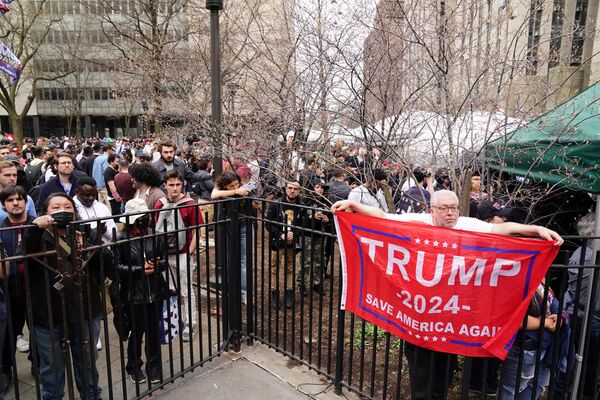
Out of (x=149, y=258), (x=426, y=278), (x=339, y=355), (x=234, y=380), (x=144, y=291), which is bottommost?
(x=234, y=380)

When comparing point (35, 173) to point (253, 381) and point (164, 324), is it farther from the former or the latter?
point (253, 381)

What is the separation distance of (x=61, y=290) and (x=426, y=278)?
97.3 inches

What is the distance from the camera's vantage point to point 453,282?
2787 millimetres

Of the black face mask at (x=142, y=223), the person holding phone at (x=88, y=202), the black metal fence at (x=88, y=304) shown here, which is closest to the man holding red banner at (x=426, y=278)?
the black metal fence at (x=88, y=304)

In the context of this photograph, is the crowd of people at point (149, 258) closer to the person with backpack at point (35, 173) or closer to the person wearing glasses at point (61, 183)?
the person wearing glasses at point (61, 183)

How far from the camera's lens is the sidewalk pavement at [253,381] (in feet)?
12.4

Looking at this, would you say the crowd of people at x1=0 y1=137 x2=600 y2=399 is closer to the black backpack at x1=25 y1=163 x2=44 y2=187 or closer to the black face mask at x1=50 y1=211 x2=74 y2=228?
the black face mask at x1=50 y1=211 x2=74 y2=228

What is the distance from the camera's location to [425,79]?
5023 millimetres

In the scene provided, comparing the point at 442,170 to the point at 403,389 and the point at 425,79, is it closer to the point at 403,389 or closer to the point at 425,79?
the point at 425,79

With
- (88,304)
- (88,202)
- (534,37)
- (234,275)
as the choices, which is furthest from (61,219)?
(534,37)

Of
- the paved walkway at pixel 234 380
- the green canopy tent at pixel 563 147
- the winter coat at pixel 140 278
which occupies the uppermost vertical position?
the green canopy tent at pixel 563 147

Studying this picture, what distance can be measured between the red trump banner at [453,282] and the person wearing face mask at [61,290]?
2.03 metres

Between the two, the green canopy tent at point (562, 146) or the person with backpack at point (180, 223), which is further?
the person with backpack at point (180, 223)

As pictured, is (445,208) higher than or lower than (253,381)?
higher
